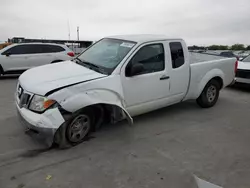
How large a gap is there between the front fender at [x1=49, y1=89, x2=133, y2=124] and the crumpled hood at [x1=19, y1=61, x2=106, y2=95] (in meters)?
0.22

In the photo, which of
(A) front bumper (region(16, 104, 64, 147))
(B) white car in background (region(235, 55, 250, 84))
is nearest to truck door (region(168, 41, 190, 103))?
(A) front bumper (region(16, 104, 64, 147))

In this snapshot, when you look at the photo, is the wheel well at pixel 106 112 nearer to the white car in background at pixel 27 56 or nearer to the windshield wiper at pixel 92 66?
the windshield wiper at pixel 92 66

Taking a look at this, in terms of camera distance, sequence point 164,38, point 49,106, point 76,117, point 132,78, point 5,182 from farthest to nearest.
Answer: point 164,38
point 132,78
point 76,117
point 49,106
point 5,182

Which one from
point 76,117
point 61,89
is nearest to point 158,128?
point 76,117

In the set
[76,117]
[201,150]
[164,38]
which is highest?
[164,38]

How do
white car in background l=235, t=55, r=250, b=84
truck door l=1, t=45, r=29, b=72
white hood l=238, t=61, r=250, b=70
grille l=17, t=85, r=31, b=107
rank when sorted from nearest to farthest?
grille l=17, t=85, r=31, b=107 → white car in background l=235, t=55, r=250, b=84 → white hood l=238, t=61, r=250, b=70 → truck door l=1, t=45, r=29, b=72

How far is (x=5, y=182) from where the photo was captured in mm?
3227

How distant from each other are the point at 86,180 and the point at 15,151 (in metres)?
1.41

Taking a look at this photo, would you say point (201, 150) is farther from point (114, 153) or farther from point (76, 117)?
point (76, 117)

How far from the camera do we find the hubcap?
6683 millimetres

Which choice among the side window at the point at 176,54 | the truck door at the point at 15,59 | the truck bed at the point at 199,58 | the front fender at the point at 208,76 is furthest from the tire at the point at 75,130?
the truck door at the point at 15,59

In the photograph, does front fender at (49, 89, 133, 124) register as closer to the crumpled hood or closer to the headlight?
the headlight

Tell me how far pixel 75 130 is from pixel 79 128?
76 mm

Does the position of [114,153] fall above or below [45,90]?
below
